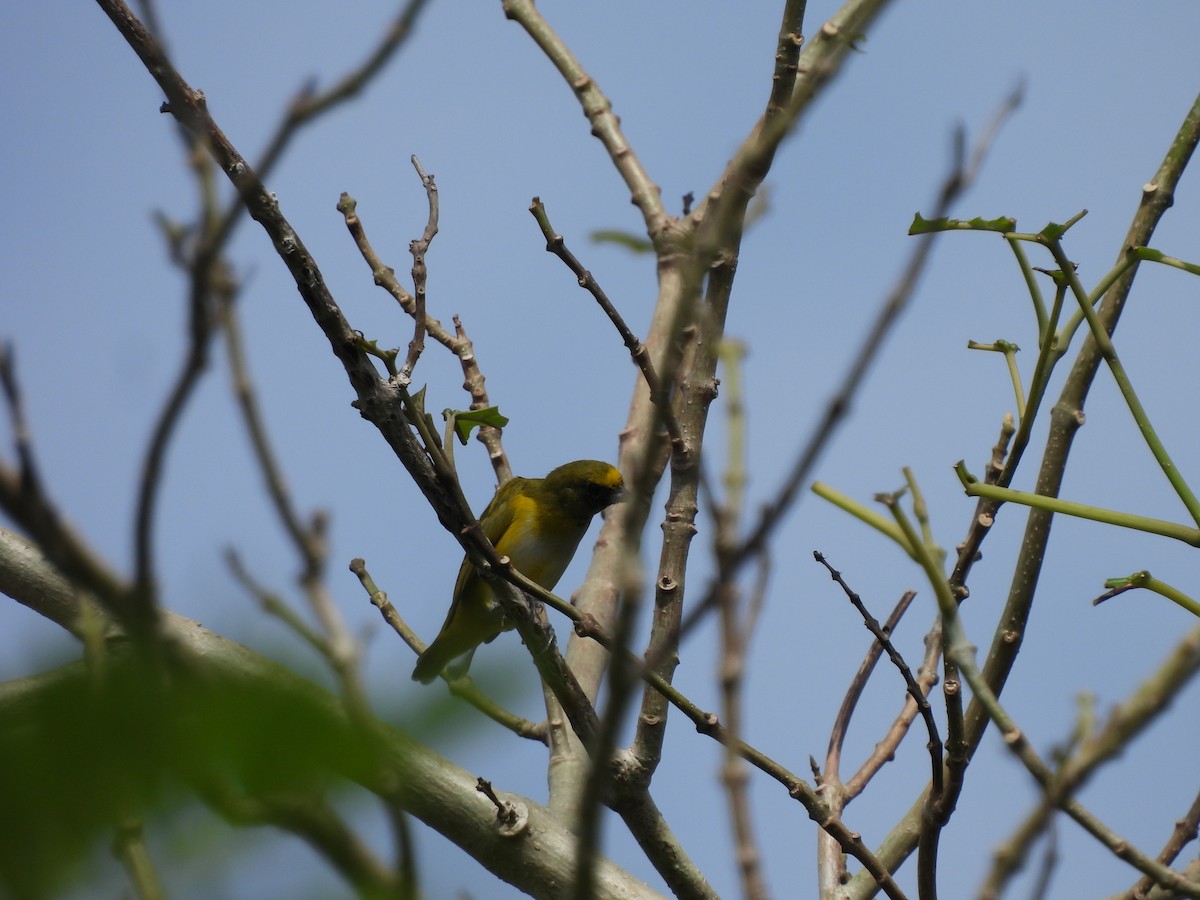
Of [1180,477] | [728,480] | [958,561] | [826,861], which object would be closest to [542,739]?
[826,861]

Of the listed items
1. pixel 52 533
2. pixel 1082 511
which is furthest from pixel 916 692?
pixel 52 533

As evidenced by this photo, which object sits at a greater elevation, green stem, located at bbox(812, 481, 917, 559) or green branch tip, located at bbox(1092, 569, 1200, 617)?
green branch tip, located at bbox(1092, 569, 1200, 617)

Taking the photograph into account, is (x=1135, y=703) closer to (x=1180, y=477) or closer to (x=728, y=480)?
(x=728, y=480)

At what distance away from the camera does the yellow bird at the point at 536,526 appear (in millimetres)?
6281

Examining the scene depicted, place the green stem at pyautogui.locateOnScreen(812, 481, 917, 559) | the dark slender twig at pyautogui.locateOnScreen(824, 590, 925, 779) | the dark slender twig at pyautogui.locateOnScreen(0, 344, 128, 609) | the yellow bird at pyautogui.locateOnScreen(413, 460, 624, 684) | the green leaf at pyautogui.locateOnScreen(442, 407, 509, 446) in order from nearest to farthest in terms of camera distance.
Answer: the dark slender twig at pyautogui.locateOnScreen(0, 344, 128, 609) < the green stem at pyautogui.locateOnScreen(812, 481, 917, 559) < the green leaf at pyautogui.locateOnScreen(442, 407, 509, 446) < the dark slender twig at pyautogui.locateOnScreen(824, 590, 925, 779) < the yellow bird at pyautogui.locateOnScreen(413, 460, 624, 684)

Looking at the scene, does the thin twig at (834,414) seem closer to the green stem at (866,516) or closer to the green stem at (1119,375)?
the green stem at (866,516)

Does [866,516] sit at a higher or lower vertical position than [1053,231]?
lower

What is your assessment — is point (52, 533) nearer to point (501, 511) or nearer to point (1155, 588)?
point (1155, 588)

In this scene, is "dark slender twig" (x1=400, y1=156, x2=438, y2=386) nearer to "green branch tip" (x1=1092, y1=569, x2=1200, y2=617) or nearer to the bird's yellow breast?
"green branch tip" (x1=1092, y1=569, x2=1200, y2=617)

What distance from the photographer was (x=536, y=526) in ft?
21.7

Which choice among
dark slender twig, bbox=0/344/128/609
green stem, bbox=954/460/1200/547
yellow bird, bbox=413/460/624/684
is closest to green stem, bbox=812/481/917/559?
green stem, bbox=954/460/1200/547

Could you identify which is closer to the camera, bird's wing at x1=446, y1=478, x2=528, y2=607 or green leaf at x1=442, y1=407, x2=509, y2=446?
green leaf at x1=442, y1=407, x2=509, y2=446

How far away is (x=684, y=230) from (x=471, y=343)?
130 centimetres

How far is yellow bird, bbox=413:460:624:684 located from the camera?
6.28m
